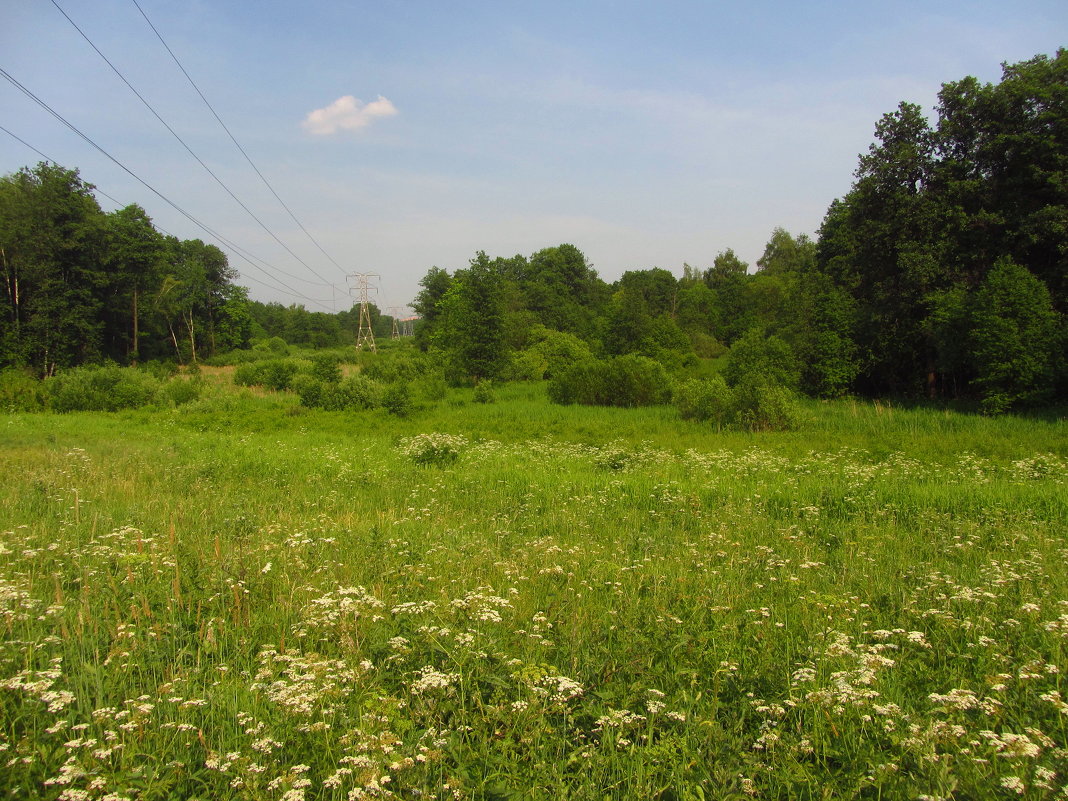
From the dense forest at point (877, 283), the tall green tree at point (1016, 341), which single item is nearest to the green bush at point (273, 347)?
the dense forest at point (877, 283)

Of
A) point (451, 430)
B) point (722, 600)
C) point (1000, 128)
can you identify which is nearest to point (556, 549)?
point (722, 600)

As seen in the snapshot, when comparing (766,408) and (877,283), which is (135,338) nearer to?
(766,408)

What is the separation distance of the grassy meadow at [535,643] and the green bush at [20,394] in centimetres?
2247

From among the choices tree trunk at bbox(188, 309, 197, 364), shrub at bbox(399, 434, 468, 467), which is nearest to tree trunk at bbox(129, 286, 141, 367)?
tree trunk at bbox(188, 309, 197, 364)

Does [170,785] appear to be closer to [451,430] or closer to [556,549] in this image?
[556,549]

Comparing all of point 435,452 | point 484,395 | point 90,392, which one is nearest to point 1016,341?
point 435,452

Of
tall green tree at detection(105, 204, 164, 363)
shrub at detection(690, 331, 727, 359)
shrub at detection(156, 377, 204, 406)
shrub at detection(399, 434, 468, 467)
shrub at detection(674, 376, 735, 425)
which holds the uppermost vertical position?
tall green tree at detection(105, 204, 164, 363)

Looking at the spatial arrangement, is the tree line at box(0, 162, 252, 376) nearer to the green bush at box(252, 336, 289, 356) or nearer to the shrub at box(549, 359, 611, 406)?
the green bush at box(252, 336, 289, 356)

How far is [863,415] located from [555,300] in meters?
43.5

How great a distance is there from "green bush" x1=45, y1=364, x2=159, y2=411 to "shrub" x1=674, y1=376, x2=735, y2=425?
81.6 feet

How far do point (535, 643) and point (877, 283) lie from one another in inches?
1116

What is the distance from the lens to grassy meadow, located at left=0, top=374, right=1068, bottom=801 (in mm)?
2729

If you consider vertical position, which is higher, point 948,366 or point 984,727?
point 948,366

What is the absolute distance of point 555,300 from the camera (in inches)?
2432
